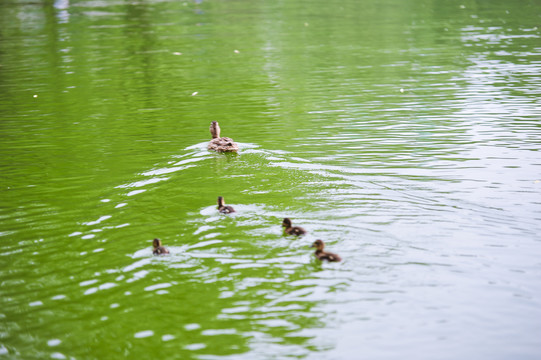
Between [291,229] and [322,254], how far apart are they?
36.1 inches

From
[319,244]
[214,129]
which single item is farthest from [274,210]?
[214,129]

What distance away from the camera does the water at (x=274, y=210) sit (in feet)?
22.9

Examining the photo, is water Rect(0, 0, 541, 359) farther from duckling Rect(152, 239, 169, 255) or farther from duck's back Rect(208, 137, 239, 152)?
duck's back Rect(208, 137, 239, 152)

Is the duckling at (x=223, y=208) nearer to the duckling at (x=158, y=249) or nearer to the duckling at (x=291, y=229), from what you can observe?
the duckling at (x=291, y=229)

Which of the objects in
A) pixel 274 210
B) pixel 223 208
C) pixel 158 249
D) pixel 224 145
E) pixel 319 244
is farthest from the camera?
pixel 224 145

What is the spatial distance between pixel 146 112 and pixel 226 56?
9488 mm

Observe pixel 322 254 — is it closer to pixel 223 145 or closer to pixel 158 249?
pixel 158 249

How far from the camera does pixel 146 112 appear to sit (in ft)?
58.5

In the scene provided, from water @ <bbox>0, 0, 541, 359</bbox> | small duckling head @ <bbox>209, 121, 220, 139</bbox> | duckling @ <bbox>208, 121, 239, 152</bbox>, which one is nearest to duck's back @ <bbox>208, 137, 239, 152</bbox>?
duckling @ <bbox>208, 121, 239, 152</bbox>

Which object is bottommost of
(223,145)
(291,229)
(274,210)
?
(274,210)

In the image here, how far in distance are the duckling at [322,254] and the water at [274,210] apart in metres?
0.12

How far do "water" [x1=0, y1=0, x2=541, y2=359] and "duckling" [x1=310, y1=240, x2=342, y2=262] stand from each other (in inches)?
4.7

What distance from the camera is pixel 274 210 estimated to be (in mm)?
9930

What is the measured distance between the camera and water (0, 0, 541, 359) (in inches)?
274
